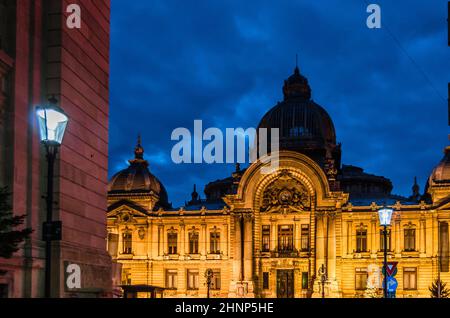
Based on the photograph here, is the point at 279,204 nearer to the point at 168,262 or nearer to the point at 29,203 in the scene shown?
the point at 168,262

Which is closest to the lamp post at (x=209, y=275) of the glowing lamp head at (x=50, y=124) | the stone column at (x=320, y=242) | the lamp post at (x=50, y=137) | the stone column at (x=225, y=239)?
the stone column at (x=225, y=239)

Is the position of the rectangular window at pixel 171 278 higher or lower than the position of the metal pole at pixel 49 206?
lower

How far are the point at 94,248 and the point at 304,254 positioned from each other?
4794 cm

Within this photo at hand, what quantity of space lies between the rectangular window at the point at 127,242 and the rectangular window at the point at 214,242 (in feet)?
27.6

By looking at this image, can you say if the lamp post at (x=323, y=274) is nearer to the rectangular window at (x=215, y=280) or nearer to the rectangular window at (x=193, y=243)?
the rectangular window at (x=215, y=280)

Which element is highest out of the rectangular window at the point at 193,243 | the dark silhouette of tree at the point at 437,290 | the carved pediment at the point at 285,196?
the carved pediment at the point at 285,196

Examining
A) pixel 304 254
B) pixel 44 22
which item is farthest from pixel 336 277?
pixel 44 22

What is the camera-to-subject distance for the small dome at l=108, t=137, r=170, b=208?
3076 inches

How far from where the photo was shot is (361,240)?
2837 inches

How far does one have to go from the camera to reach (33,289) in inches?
827

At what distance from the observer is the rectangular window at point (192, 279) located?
75500 mm

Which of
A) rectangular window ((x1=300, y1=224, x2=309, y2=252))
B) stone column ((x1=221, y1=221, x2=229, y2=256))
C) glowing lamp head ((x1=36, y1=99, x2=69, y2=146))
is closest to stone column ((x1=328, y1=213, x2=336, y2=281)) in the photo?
rectangular window ((x1=300, y1=224, x2=309, y2=252))

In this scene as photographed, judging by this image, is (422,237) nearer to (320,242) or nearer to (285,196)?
(320,242)

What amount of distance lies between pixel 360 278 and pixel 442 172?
13.0m
